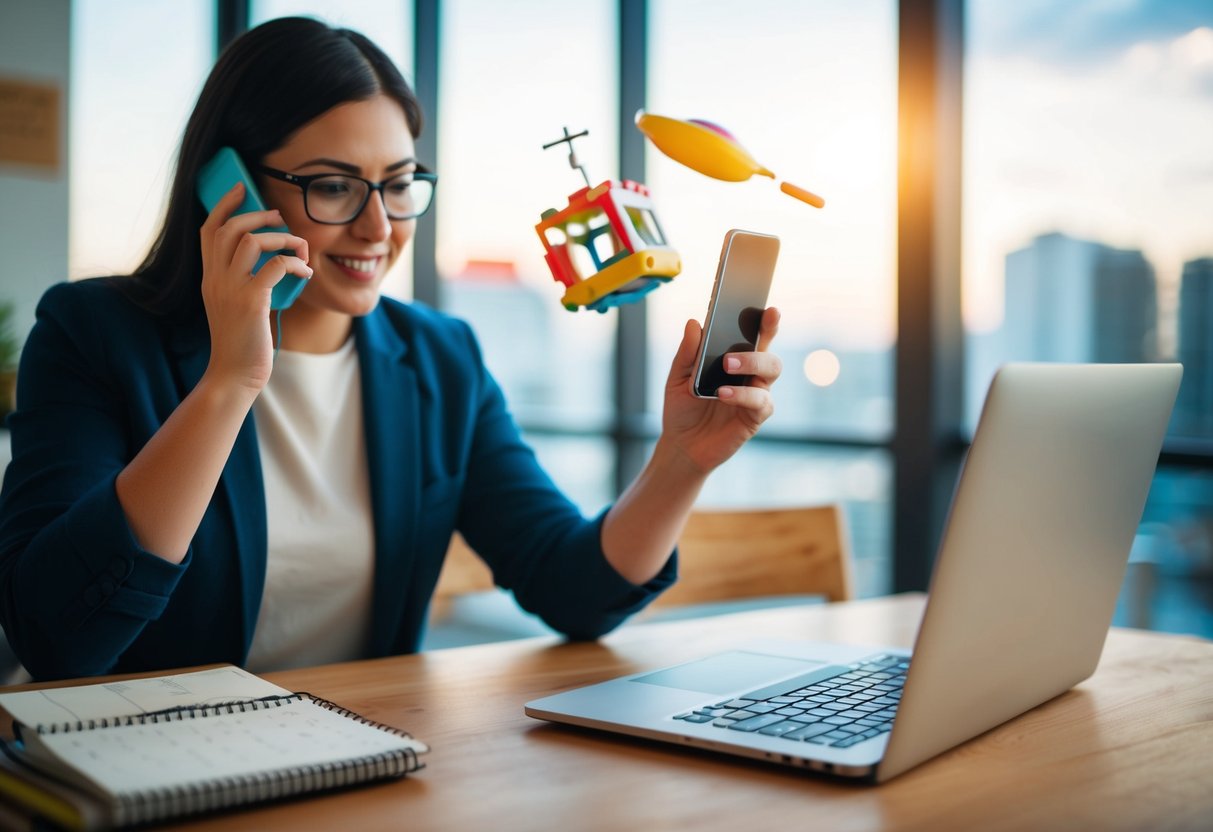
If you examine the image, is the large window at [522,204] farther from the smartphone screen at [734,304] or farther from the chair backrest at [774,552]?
the smartphone screen at [734,304]

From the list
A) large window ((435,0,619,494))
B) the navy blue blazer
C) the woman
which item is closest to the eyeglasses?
the woman

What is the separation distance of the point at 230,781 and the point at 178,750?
0.06 meters

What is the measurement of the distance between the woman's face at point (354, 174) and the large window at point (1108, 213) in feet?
5.36

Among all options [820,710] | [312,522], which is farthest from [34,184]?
[820,710]

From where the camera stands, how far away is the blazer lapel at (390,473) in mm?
1315

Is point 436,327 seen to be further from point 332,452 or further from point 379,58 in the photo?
point 379,58

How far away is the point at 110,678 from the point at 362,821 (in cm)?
41

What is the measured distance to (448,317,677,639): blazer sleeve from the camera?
1.20 meters

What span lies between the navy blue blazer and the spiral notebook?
0.17 metres

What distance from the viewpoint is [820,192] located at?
276cm

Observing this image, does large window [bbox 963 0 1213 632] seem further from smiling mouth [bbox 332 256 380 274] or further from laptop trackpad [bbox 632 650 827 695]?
smiling mouth [bbox 332 256 380 274]

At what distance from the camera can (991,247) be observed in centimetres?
249

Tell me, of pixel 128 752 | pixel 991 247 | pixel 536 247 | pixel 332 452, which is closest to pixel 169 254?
pixel 332 452

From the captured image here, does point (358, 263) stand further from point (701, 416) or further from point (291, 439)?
point (701, 416)
